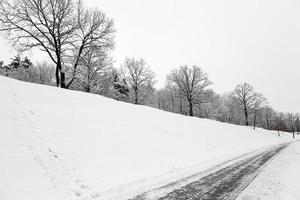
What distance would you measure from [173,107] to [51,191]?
54.8 metres

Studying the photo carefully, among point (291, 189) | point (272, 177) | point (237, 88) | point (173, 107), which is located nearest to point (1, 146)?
point (291, 189)

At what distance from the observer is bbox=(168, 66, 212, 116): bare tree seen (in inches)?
1678

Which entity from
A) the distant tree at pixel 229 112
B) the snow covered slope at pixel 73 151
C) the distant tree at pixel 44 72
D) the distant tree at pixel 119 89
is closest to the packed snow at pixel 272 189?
the snow covered slope at pixel 73 151

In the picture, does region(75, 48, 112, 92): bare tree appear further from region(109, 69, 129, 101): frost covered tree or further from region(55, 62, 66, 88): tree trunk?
region(109, 69, 129, 101): frost covered tree

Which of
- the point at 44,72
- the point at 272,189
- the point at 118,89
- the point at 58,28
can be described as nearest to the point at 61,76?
the point at 58,28

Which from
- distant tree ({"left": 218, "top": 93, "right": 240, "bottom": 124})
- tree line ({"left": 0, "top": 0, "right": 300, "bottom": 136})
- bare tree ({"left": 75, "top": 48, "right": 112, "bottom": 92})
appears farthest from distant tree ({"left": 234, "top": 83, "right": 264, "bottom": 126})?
bare tree ({"left": 75, "top": 48, "right": 112, "bottom": 92})

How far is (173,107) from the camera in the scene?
2322 inches

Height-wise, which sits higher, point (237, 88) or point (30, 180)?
point (237, 88)

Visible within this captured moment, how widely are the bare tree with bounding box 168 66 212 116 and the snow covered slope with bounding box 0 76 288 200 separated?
30.2 metres

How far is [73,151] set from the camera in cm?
724

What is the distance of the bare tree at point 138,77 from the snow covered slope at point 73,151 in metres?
27.4

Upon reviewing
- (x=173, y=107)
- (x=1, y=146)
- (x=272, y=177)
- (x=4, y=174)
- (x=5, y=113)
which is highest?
(x=173, y=107)

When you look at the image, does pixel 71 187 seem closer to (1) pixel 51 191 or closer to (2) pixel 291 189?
(1) pixel 51 191

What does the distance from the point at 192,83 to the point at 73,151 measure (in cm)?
3810
